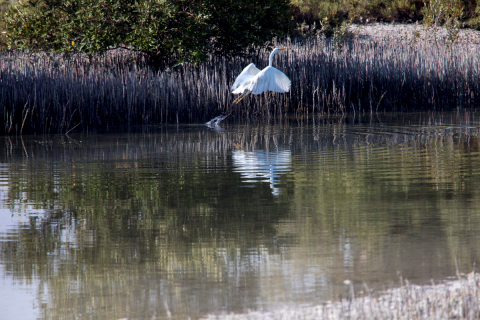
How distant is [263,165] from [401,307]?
13.2 feet

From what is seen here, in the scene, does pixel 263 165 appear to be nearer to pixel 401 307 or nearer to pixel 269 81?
pixel 401 307

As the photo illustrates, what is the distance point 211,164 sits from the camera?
6.58 m

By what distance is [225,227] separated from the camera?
151 inches

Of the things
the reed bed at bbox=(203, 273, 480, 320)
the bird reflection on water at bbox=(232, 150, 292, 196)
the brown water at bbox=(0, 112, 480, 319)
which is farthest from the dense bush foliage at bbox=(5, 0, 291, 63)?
the reed bed at bbox=(203, 273, 480, 320)

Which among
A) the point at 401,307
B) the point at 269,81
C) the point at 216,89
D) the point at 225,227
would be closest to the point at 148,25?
the point at 216,89

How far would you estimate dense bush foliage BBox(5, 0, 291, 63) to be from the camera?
11.7 meters

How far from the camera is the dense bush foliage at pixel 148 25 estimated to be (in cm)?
1170

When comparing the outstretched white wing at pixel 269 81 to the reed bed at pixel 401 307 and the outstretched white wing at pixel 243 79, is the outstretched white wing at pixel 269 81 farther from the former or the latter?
the reed bed at pixel 401 307

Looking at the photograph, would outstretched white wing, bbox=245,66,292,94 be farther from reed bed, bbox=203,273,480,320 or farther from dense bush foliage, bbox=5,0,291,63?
reed bed, bbox=203,273,480,320

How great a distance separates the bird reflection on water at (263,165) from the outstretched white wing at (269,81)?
10.3 ft

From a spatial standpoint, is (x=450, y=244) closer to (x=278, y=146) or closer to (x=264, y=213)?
(x=264, y=213)

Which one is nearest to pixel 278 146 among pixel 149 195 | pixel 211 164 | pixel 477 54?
pixel 211 164

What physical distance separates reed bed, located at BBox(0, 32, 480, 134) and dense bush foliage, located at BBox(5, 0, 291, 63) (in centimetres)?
53

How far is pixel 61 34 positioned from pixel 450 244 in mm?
10876
